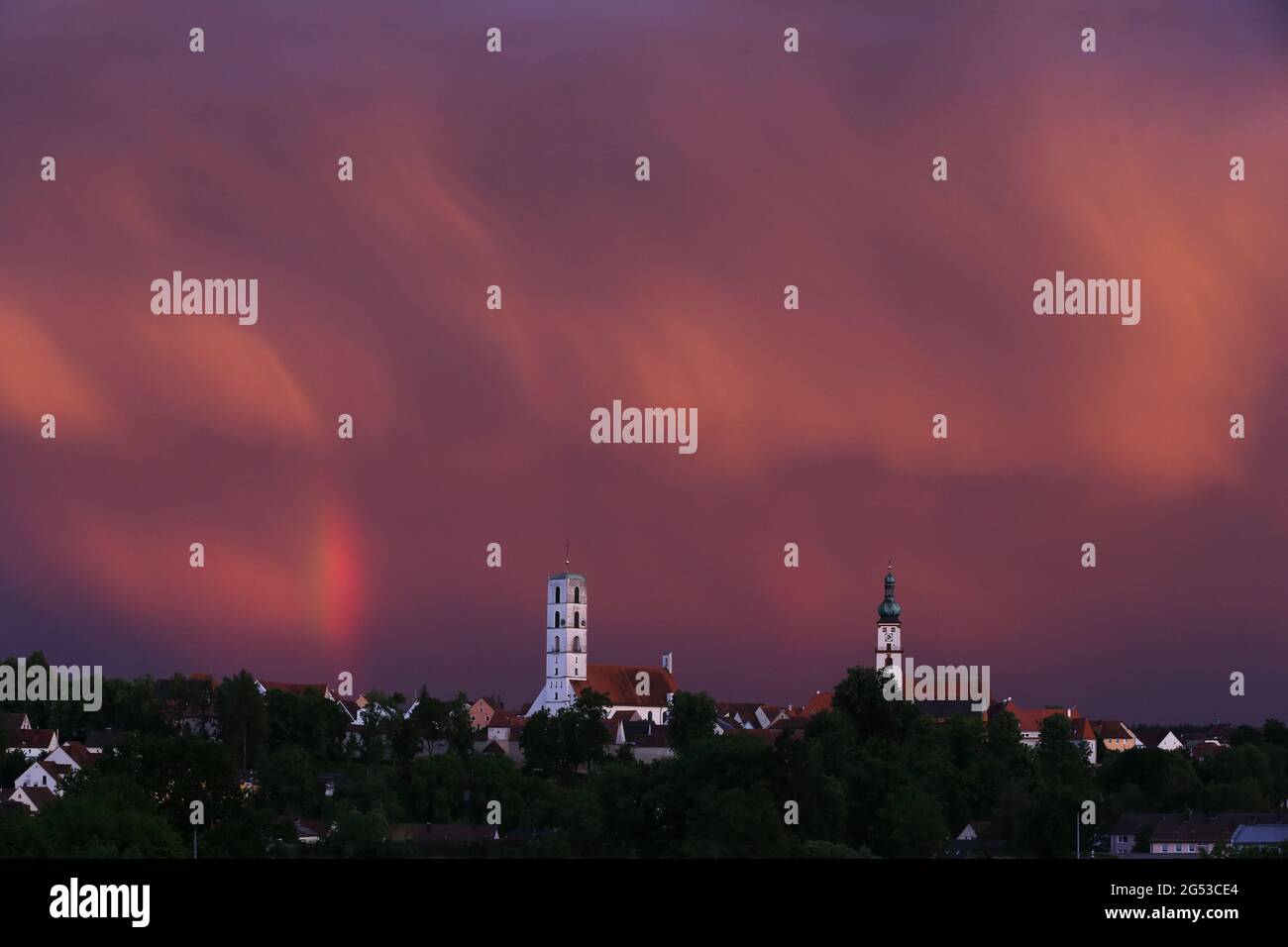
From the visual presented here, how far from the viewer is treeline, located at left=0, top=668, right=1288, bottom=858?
75.3 metres

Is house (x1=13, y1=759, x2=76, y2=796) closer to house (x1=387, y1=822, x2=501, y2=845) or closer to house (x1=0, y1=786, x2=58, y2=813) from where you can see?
house (x1=0, y1=786, x2=58, y2=813)

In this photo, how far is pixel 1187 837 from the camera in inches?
4013

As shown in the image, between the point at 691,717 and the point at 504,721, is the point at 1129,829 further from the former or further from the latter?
the point at 504,721

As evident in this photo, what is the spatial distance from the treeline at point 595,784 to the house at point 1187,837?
14.3 feet

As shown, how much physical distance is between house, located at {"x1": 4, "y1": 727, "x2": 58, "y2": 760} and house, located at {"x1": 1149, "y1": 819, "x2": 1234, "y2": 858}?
77.2 metres

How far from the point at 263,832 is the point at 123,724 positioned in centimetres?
8738

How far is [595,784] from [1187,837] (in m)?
30.3

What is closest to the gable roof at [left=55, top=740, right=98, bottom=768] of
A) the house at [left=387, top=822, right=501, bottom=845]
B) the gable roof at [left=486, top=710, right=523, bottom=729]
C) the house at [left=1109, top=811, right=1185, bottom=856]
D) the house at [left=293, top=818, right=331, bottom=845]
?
the house at [left=293, top=818, right=331, bottom=845]

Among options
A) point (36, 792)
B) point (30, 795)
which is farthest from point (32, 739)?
point (30, 795)

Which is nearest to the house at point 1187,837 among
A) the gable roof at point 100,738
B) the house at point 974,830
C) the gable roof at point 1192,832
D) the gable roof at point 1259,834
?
the gable roof at point 1192,832

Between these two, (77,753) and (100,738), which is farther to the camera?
(100,738)
